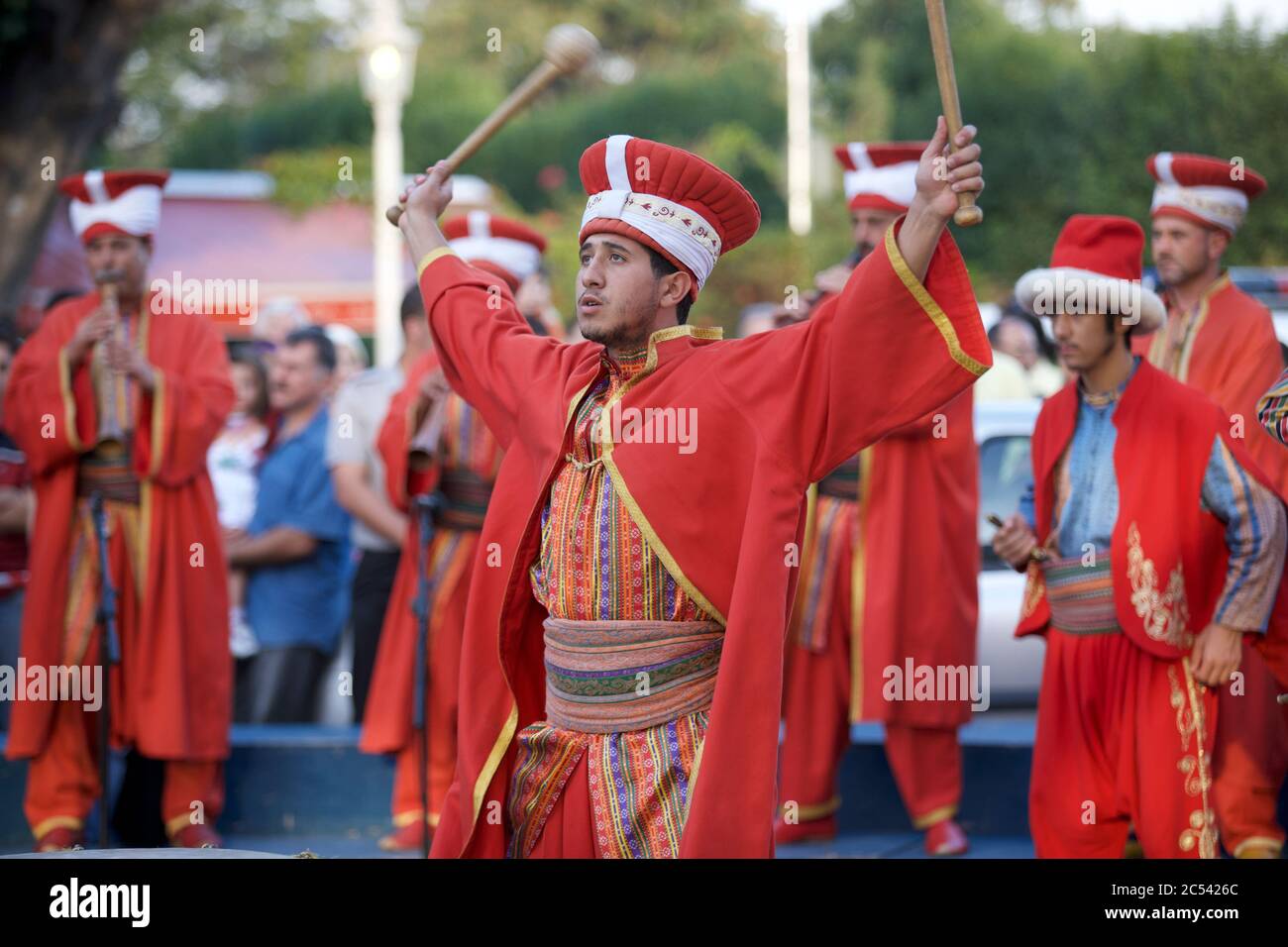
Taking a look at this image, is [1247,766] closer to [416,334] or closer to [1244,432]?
[1244,432]

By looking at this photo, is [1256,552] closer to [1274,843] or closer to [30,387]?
[1274,843]

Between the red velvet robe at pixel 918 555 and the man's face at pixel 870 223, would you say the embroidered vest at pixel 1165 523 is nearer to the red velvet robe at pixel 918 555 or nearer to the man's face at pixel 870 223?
Answer: the red velvet robe at pixel 918 555

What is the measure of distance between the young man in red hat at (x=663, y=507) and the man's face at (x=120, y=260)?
2747mm

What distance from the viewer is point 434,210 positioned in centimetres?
438

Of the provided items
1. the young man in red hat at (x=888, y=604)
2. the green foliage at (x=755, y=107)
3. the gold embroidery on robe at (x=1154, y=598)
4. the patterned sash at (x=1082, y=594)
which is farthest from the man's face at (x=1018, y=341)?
the green foliage at (x=755, y=107)

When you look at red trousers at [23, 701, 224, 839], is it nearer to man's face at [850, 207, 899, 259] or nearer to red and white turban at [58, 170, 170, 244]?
red and white turban at [58, 170, 170, 244]

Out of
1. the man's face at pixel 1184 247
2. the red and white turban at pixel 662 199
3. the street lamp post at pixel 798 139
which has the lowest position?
the red and white turban at pixel 662 199

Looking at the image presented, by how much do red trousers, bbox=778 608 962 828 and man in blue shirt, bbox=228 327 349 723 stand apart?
85.0 inches

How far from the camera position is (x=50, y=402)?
6266 mm

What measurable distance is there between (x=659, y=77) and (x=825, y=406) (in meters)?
Answer: 26.4

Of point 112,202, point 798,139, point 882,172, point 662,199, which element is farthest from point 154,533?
point 798,139

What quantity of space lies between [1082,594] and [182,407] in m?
3.18

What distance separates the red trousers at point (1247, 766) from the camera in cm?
536
